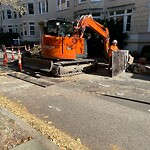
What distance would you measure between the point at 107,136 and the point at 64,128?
1075 mm

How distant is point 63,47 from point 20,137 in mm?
7191

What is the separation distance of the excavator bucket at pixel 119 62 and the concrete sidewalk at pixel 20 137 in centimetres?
703

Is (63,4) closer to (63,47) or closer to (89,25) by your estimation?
(89,25)

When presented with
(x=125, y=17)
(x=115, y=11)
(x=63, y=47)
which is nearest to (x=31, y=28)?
(x=115, y=11)

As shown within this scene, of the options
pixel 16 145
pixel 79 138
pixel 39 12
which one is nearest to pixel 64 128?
pixel 79 138

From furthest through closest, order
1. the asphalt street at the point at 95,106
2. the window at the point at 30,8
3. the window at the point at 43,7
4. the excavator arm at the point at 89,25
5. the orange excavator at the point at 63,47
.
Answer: the window at the point at 30,8, the window at the point at 43,7, the excavator arm at the point at 89,25, the orange excavator at the point at 63,47, the asphalt street at the point at 95,106

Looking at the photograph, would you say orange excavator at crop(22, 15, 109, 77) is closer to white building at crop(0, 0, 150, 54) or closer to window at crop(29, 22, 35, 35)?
white building at crop(0, 0, 150, 54)

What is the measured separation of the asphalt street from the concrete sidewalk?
0.86 meters

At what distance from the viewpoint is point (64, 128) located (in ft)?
15.8

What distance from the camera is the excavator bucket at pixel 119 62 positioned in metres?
10.4

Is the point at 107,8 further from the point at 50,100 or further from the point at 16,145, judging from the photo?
the point at 16,145

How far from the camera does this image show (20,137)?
3777 mm

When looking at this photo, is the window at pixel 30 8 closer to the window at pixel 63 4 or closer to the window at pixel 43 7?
the window at pixel 43 7

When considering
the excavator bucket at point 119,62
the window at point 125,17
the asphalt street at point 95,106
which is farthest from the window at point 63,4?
the asphalt street at point 95,106
